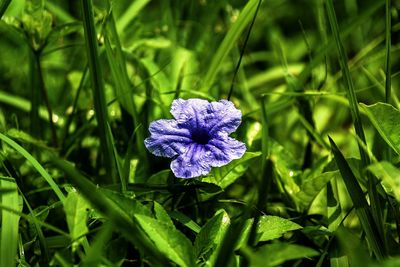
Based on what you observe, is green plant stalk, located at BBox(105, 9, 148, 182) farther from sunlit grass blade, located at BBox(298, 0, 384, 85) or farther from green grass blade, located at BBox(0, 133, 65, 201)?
sunlit grass blade, located at BBox(298, 0, 384, 85)

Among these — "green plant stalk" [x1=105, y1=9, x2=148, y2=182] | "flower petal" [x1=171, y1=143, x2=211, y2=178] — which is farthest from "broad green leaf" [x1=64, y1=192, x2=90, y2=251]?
"green plant stalk" [x1=105, y1=9, x2=148, y2=182]

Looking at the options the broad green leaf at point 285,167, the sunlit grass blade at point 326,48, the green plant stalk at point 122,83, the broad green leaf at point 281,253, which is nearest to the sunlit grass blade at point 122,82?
the green plant stalk at point 122,83

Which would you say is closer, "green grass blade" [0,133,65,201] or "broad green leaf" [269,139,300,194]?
"green grass blade" [0,133,65,201]

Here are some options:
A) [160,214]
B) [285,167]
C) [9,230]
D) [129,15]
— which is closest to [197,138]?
[160,214]

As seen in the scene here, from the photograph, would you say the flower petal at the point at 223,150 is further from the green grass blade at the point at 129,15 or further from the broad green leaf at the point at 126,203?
the green grass blade at the point at 129,15

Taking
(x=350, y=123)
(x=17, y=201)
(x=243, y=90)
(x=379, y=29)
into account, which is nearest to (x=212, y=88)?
(x=243, y=90)

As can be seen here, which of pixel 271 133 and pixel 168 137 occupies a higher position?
pixel 168 137

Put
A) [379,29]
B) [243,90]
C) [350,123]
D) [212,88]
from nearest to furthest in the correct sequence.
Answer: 1. [212,88]
2. [243,90]
3. [350,123]
4. [379,29]

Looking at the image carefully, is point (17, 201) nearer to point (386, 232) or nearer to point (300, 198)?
point (300, 198)
